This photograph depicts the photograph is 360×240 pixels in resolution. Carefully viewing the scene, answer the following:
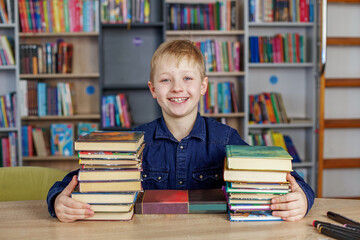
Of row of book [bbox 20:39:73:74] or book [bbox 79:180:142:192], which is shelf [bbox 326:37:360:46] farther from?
book [bbox 79:180:142:192]

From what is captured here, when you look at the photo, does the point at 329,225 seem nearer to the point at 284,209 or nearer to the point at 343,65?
the point at 284,209

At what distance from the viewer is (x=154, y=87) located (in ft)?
5.12

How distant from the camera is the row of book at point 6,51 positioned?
135 inches

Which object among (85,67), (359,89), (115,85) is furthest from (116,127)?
(359,89)

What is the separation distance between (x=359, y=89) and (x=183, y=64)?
3006 millimetres

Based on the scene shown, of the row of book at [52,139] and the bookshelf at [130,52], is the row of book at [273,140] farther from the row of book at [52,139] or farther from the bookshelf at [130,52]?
the row of book at [52,139]

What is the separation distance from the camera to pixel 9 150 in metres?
3.50

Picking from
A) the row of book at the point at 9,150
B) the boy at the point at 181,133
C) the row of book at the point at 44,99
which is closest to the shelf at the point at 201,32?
the row of book at the point at 44,99

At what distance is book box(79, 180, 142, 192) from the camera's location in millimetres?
1048

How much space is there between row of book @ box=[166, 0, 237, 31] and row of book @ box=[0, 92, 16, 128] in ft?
4.82

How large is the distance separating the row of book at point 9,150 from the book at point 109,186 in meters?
2.68

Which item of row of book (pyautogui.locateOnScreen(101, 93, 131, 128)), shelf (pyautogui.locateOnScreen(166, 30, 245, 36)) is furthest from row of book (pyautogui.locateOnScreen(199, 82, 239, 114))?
row of book (pyautogui.locateOnScreen(101, 93, 131, 128))

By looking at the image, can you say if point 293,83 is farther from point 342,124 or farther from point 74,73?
point 74,73

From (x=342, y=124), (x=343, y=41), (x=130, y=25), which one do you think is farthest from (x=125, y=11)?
(x=342, y=124)
